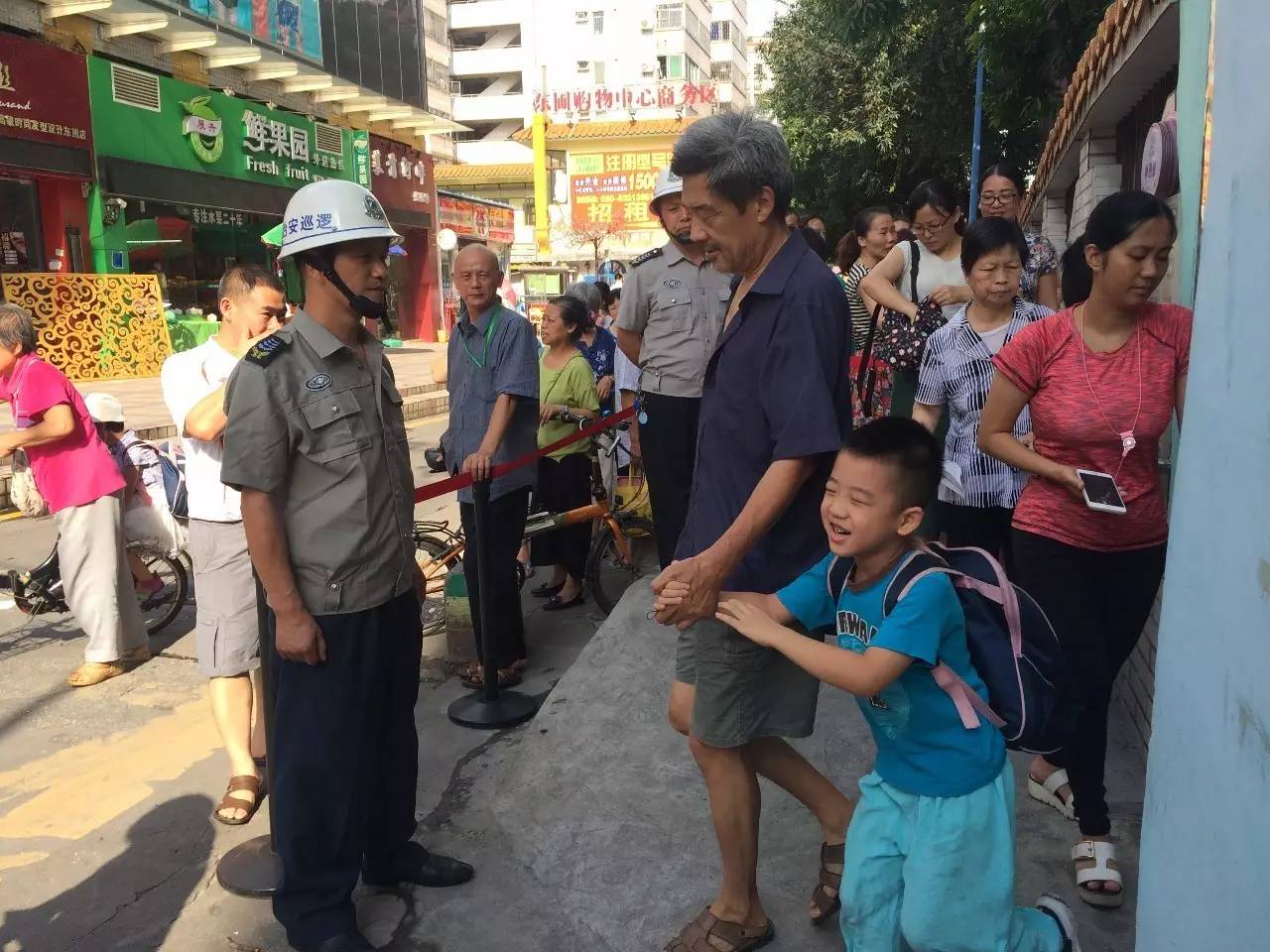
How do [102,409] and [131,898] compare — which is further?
[102,409]

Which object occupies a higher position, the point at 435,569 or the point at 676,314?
the point at 676,314

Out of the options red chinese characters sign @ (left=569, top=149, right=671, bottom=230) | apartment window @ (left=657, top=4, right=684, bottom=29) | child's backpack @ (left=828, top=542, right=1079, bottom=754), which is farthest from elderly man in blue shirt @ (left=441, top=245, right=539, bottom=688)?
apartment window @ (left=657, top=4, right=684, bottom=29)

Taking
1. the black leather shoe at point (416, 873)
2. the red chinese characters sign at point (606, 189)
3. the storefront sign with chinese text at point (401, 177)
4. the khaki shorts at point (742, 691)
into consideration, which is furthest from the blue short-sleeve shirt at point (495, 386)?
the red chinese characters sign at point (606, 189)

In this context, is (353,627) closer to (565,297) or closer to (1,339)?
(1,339)

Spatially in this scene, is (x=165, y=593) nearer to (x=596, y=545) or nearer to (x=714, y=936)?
(x=596, y=545)

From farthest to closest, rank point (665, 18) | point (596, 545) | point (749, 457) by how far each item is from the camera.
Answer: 1. point (665, 18)
2. point (596, 545)
3. point (749, 457)

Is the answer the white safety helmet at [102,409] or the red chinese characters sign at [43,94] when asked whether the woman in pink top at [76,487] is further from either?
the red chinese characters sign at [43,94]

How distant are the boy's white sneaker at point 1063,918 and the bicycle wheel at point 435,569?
389cm

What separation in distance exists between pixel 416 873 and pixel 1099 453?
2252 mm

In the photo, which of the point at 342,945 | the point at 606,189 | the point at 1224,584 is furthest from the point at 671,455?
the point at 606,189

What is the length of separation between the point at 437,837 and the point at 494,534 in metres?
1.65

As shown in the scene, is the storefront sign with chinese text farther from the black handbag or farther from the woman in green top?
the black handbag

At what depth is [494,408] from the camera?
4602mm

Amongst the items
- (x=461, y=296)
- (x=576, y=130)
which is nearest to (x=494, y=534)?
(x=461, y=296)
